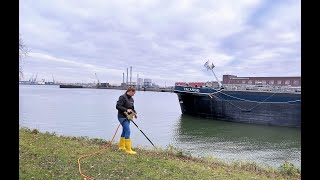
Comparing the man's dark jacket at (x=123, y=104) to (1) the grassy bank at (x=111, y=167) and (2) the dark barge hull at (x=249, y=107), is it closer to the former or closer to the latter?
(1) the grassy bank at (x=111, y=167)

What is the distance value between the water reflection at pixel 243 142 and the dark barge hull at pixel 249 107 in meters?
0.99

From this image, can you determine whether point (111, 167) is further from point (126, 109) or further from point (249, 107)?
point (249, 107)

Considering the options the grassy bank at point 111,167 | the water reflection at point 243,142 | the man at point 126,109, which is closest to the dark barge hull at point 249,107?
the water reflection at point 243,142

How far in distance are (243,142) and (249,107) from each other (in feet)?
32.4

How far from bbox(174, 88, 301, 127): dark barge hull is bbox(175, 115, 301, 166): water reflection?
992mm

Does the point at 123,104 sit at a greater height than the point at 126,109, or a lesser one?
greater

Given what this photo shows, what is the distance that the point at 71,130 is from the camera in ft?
66.9

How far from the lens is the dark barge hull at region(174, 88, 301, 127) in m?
26.6

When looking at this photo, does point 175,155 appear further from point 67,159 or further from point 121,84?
point 121,84


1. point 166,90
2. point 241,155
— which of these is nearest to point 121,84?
point 166,90

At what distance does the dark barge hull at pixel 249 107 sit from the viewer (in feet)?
87.1

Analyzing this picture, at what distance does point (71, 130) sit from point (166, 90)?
415 feet

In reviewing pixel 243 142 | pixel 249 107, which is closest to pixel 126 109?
pixel 243 142

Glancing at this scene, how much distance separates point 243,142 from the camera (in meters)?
19.5
